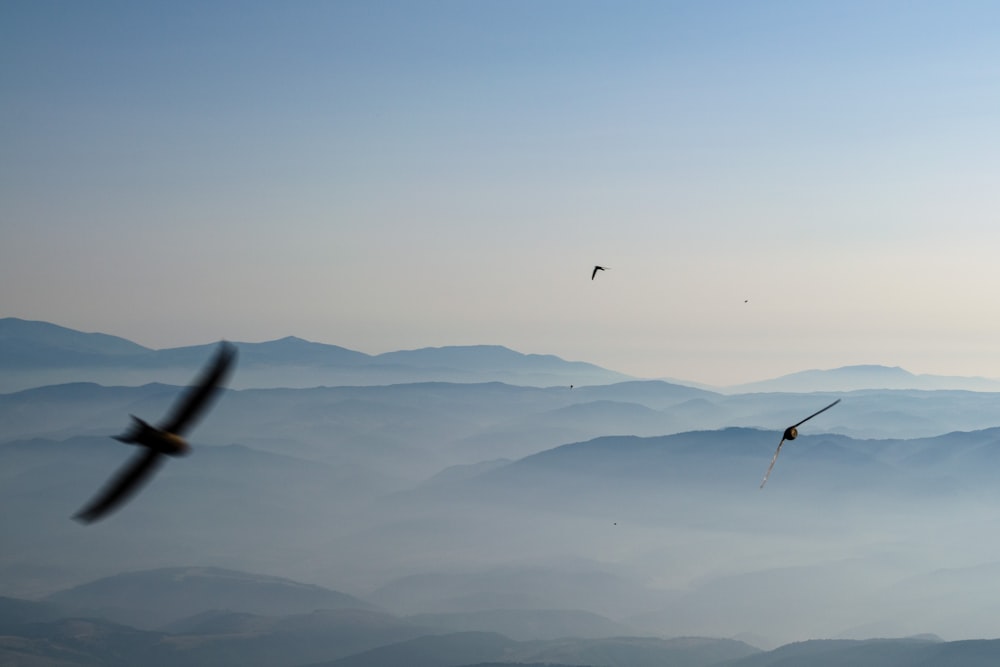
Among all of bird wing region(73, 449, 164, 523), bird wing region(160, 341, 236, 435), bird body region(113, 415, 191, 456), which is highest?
bird wing region(160, 341, 236, 435)

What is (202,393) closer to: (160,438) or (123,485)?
(123,485)

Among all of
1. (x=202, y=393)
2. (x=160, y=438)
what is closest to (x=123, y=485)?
(x=160, y=438)

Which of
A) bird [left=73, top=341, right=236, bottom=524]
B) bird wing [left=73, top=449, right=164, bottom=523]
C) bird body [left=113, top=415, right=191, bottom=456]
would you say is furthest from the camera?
bird body [left=113, top=415, right=191, bottom=456]

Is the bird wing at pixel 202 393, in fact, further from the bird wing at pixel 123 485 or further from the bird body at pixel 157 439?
the bird wing at pixel 123 485

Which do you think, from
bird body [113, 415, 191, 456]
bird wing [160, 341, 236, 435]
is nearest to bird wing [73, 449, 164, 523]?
bird body [113, 415, 191, 456]

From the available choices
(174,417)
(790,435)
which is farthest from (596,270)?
(174,417)

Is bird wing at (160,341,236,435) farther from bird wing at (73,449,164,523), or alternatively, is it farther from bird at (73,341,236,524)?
bird wing at (73,449,164,523)

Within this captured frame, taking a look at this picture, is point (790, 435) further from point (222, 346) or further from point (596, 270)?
point (222, 346)
